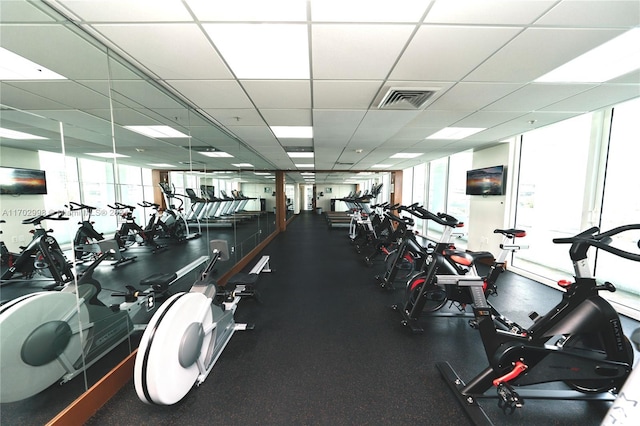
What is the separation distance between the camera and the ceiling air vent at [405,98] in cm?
234

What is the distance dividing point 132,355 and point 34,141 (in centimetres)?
180

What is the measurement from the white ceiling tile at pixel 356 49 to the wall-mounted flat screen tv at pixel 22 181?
208 centimetres

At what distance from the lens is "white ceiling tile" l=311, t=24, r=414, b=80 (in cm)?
153

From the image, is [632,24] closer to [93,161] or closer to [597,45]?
[597,45]

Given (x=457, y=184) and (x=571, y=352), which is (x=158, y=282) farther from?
(x=457, y=184)

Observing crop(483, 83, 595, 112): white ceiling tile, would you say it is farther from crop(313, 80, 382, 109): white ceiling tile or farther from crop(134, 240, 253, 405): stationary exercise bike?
crop(134, 240, 253, 405): stationary exercise bike

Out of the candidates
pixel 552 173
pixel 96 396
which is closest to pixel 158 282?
pixel 96 396

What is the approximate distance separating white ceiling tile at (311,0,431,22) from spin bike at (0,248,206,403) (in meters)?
2.64

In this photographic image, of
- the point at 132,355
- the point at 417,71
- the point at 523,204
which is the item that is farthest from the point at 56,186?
the point at 523,204

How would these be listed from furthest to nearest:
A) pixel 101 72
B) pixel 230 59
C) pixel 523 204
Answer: pixel 523 204, pixel 101 72, pixel 230 59

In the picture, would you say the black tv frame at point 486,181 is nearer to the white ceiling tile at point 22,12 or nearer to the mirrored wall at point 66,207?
the mirrored wall at point 66,207

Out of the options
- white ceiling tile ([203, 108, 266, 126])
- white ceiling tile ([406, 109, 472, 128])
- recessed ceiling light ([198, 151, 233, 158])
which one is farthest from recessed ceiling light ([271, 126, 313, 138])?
recessed ceiling light ([198, 151, 233, 158])

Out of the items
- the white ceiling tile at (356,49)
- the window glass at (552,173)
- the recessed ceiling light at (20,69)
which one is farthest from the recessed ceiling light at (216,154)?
the window glass at (552,173)

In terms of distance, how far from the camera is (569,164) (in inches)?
181
